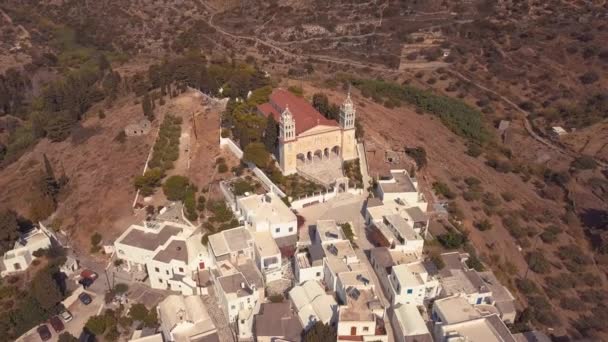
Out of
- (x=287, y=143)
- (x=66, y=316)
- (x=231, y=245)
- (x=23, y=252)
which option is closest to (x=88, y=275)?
(x=66, y=316)

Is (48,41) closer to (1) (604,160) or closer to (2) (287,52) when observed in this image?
(2) (287,52)

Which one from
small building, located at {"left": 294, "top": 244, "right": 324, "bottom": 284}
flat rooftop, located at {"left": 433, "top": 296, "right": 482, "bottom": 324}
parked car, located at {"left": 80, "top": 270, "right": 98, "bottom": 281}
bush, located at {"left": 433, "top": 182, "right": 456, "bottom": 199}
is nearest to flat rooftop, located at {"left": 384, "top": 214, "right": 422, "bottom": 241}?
flat rooftop, located at {"left": 433, "top": 296, "right": 482, "bottom": 324}

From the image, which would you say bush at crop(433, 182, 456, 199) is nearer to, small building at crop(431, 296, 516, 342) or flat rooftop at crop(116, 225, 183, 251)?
small building at crop(431, 296, 516, 342)

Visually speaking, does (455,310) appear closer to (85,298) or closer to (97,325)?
(97,325)

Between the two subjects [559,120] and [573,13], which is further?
[573,13]

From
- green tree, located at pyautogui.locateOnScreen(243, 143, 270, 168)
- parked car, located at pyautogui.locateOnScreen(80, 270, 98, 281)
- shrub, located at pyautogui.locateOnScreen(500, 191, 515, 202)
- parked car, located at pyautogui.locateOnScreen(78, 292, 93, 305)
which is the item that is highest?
green tree, located at pyautogui.locateOnScreen(243, 143, 270, 168)

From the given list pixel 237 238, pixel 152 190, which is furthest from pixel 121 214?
pixel 237 238

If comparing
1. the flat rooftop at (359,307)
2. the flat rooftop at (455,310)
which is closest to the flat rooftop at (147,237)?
the flat rooftop at (359,307)
